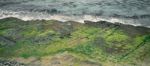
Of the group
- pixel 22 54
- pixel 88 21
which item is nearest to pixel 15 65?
pixel 22 54

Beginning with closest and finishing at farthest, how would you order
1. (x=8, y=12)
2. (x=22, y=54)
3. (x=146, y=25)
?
(x=22, y=54)
(x=146, y=25)
(x=8, y=12)

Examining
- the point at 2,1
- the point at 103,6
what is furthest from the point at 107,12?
the point at 2,1

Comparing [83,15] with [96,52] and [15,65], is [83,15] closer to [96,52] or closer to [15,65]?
[96,52]

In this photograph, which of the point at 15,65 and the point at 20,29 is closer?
the point at 15,65

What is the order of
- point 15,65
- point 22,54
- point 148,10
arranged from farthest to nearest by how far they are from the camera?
point 148,10 → point 22,54 → point 15,65

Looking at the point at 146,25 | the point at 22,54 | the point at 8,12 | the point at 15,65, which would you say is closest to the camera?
the point at 15,65

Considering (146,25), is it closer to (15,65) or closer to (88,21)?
(88,21)
